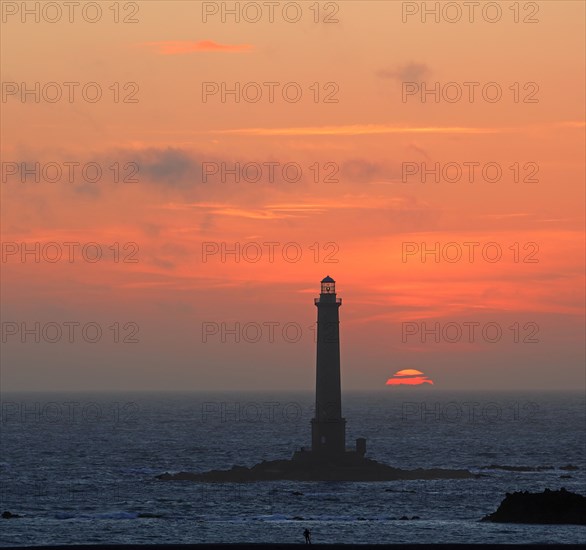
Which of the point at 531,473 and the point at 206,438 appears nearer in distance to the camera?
the point at 531,473

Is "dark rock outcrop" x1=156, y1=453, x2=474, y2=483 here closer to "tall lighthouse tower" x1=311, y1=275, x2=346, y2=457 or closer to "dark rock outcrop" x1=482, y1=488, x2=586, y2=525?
"tall lighthouse tower" x1=311, y1=275, x2=346, y2=457

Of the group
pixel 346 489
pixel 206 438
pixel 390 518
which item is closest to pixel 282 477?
pixel 346 489

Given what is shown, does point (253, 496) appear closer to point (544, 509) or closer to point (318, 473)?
point (318, 473)

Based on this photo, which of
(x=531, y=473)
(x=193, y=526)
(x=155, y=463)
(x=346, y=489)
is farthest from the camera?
(x=155, y=463)

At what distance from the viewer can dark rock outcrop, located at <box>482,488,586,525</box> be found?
7400cm

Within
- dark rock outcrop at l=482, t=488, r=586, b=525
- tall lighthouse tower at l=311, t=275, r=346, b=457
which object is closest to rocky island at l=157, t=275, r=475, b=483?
tall lighthouse tower at l=311, t=275, r=346, b=457

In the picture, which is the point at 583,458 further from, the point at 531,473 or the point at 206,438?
the point at 206,438

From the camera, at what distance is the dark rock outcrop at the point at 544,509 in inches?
2913

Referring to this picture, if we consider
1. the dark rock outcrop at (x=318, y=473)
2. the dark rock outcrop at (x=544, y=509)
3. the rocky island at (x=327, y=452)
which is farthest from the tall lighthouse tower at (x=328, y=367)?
the dark rock outcrop at (x=544, y=509)

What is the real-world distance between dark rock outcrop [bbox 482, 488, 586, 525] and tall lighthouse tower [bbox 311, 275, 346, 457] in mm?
21086

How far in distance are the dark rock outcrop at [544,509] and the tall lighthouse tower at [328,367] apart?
2109 centimetres

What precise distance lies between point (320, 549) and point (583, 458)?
281ft

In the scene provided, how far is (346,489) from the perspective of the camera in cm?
9481

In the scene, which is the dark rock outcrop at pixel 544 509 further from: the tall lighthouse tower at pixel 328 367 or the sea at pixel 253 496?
the tall lighthouse tower at pixel 328 367
